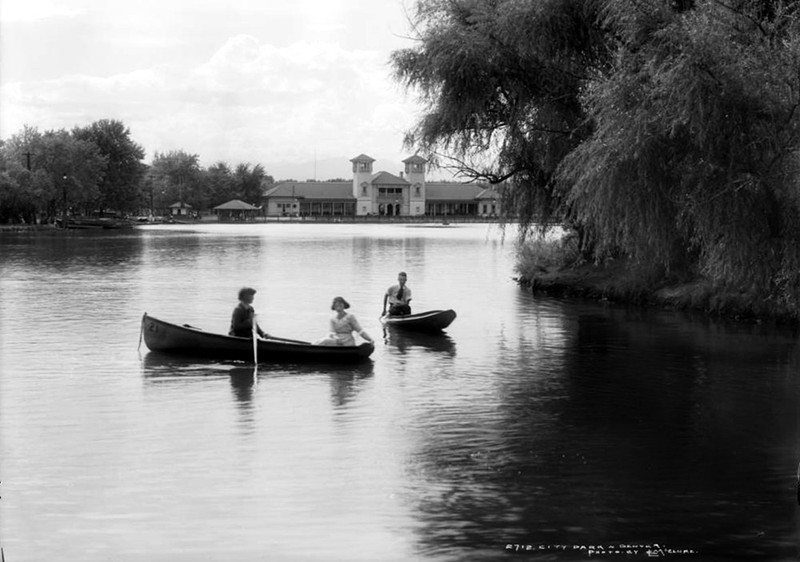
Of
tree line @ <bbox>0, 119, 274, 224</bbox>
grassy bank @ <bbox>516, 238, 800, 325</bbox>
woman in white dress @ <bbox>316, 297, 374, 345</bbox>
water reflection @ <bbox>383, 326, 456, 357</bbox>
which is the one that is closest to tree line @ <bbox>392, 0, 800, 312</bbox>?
grassy bank @ <bbox>516, 238, 800, 325</bbox>

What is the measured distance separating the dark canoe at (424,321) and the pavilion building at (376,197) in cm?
15012

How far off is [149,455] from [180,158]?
192 metres

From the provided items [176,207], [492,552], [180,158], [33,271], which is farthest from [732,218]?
[180,158]

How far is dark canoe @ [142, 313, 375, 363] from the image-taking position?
2028 cm

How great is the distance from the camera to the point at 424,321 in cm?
2553

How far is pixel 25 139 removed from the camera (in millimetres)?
111125

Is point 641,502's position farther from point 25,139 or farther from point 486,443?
point 25,139

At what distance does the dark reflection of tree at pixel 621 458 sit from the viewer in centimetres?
1064

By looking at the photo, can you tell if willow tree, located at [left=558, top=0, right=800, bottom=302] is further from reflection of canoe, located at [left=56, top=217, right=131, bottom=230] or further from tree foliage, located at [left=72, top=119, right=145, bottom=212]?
tree foliage, located at [left=72, top=119, right=145, bottom=212]

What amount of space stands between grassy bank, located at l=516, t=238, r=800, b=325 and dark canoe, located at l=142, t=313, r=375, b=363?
37.2 ft

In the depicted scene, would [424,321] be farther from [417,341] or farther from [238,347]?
[238,347]

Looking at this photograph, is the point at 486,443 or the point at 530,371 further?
the point at 530,371

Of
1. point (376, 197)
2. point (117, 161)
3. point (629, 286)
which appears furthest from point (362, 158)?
point (629, 286)

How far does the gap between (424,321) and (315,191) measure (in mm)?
156940
